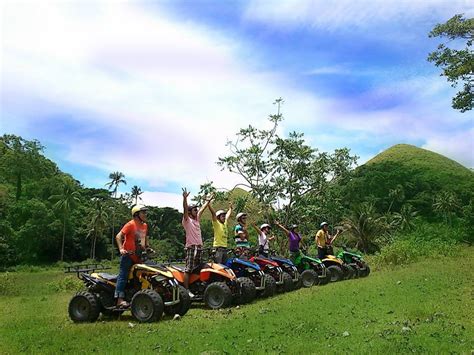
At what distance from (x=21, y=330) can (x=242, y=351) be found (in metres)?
4.67

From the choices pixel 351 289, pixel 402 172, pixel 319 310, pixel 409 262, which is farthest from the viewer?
pixel 402 172

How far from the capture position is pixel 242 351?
21.7 ft

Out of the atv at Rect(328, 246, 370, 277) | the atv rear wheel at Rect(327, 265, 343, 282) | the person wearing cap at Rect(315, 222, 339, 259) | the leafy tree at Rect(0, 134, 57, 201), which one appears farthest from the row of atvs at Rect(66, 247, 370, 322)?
the leafy tree at Rect(0, 134, 57, 201)

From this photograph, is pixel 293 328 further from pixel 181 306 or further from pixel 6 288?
pixel 6 288

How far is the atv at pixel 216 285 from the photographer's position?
1073cm

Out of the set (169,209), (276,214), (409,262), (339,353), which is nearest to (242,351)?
(339,353)

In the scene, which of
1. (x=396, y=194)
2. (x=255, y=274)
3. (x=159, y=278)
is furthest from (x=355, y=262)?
(x=396, y=194)

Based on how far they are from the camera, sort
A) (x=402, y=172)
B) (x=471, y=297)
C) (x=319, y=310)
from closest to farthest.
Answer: (x=319, y=310) → (x=471, y=297) → (x=402, y=172)

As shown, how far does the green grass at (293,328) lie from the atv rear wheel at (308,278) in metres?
2.88

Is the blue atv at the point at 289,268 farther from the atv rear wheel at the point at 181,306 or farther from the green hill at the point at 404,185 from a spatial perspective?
the green hill at the point at 404,185

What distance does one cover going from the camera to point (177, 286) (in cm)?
964

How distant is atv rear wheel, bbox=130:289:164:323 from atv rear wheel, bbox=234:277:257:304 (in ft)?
7.52

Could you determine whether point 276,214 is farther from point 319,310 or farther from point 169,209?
point 169,209

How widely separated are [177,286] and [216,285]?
132cm
